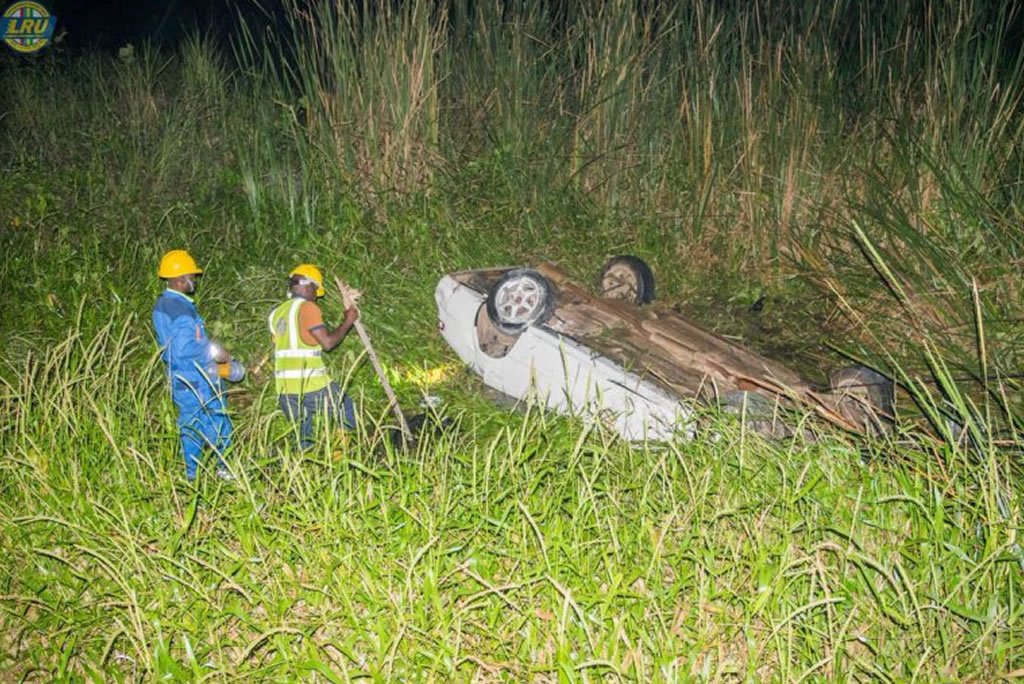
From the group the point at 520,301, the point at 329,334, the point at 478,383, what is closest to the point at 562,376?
the point at 520,301

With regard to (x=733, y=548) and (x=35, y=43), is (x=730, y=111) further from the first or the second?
(x=35, y=43)

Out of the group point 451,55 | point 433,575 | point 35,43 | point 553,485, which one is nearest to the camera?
point 433,575

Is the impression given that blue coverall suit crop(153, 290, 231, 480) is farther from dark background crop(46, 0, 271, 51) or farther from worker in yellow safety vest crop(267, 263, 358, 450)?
dark background crop(46, 0, 271, 51)

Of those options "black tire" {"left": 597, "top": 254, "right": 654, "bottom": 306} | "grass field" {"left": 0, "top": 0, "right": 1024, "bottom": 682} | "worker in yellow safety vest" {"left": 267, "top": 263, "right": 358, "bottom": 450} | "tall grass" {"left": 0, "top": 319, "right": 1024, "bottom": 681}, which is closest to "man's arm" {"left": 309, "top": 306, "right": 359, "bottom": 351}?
"worker in yellow safety vest" {"left": 267, "top": 263, "right": 358, "bottom": 450}

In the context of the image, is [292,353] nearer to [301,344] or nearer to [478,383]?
[301,344]

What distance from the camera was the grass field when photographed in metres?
3.50

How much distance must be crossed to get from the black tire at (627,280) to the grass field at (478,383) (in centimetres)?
70

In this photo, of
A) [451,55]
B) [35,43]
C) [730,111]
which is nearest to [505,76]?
[451,55]

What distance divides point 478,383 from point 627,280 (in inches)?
52.7

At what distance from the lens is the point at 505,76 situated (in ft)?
29.7

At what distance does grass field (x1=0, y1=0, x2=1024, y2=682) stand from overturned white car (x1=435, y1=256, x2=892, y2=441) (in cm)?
28

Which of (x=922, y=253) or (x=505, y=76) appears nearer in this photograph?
(x=922, y=253)

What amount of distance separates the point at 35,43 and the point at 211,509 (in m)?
12.3

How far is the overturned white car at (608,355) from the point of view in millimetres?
5555
